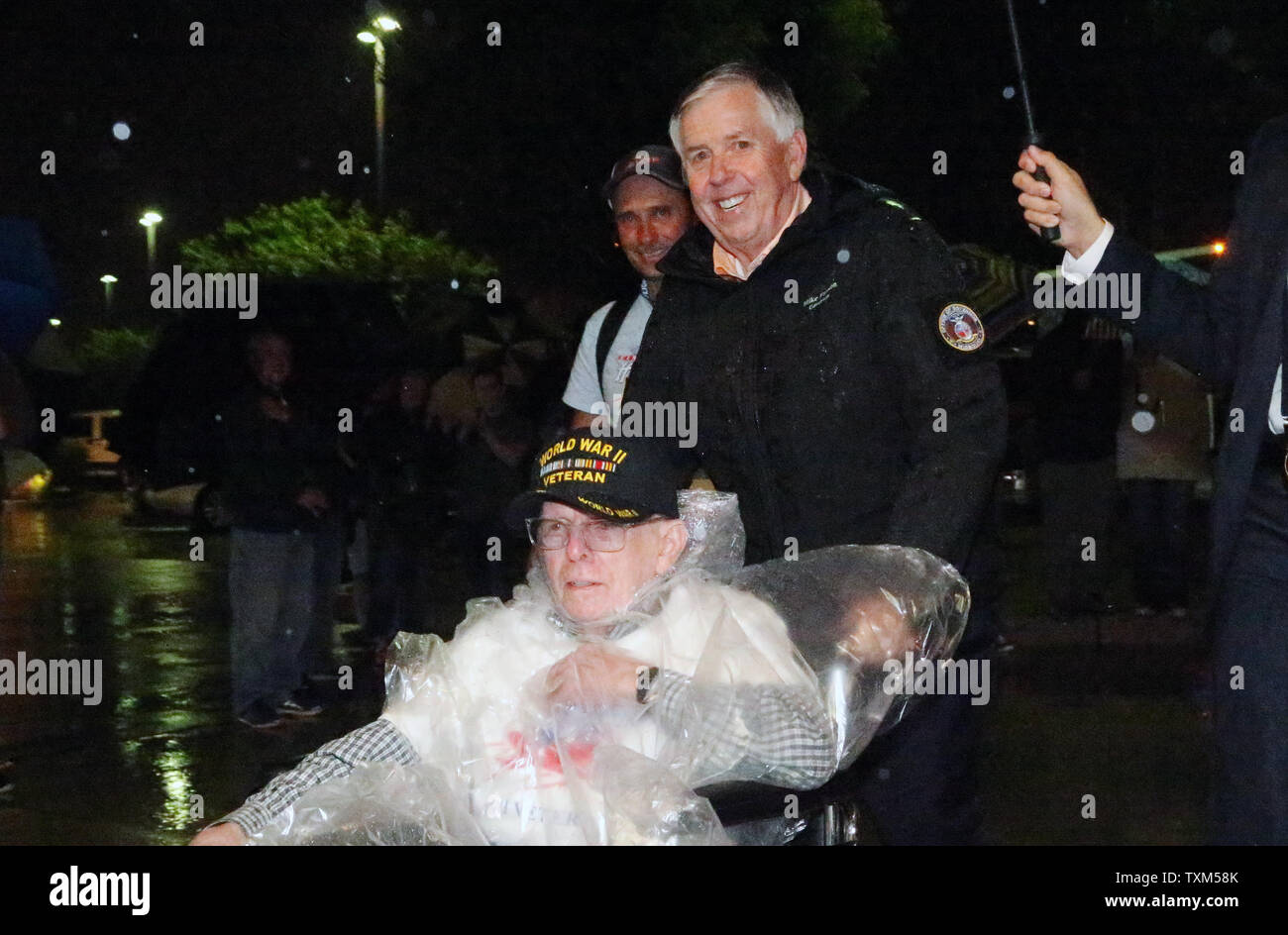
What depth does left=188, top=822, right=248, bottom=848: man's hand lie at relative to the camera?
2.70m

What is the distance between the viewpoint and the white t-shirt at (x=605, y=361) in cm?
487

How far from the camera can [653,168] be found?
15.9 feet

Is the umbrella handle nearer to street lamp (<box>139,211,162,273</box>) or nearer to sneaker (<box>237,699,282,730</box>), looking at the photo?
sneaker (<box>237,699,282,730</box>)

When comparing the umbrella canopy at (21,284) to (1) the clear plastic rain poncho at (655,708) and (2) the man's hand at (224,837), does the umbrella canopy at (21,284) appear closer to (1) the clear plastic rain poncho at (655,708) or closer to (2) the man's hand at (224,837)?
(1) the clear plastic rain poncho at (655,708)

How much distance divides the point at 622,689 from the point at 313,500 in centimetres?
589

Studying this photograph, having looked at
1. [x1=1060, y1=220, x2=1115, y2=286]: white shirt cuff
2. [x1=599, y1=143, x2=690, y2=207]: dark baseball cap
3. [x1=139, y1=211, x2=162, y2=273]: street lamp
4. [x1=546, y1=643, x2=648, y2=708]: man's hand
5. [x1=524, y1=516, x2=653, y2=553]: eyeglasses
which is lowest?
[x1=546, y1=643, x2=648, y2=708]: man's hand

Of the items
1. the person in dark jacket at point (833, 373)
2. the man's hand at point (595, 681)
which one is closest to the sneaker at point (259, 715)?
the person in dark jacket at point (833, 373)

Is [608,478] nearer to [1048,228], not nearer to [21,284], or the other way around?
[1048,228]

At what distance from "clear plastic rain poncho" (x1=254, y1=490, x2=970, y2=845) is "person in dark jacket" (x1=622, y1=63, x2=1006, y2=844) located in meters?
0.27

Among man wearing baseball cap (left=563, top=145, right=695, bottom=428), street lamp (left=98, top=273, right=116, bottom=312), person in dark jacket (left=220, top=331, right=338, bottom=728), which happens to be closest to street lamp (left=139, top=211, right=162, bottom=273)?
street lamp (left=98, top=273, right=116, bottom=312)

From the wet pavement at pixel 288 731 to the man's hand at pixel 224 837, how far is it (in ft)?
10.9

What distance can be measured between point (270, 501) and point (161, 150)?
8901 millimetres

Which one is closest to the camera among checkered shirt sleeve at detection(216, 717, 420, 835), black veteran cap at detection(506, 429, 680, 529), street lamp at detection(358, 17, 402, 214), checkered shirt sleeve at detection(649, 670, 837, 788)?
checkered shirt sleeve at detection(649, 670, 837, 788)
